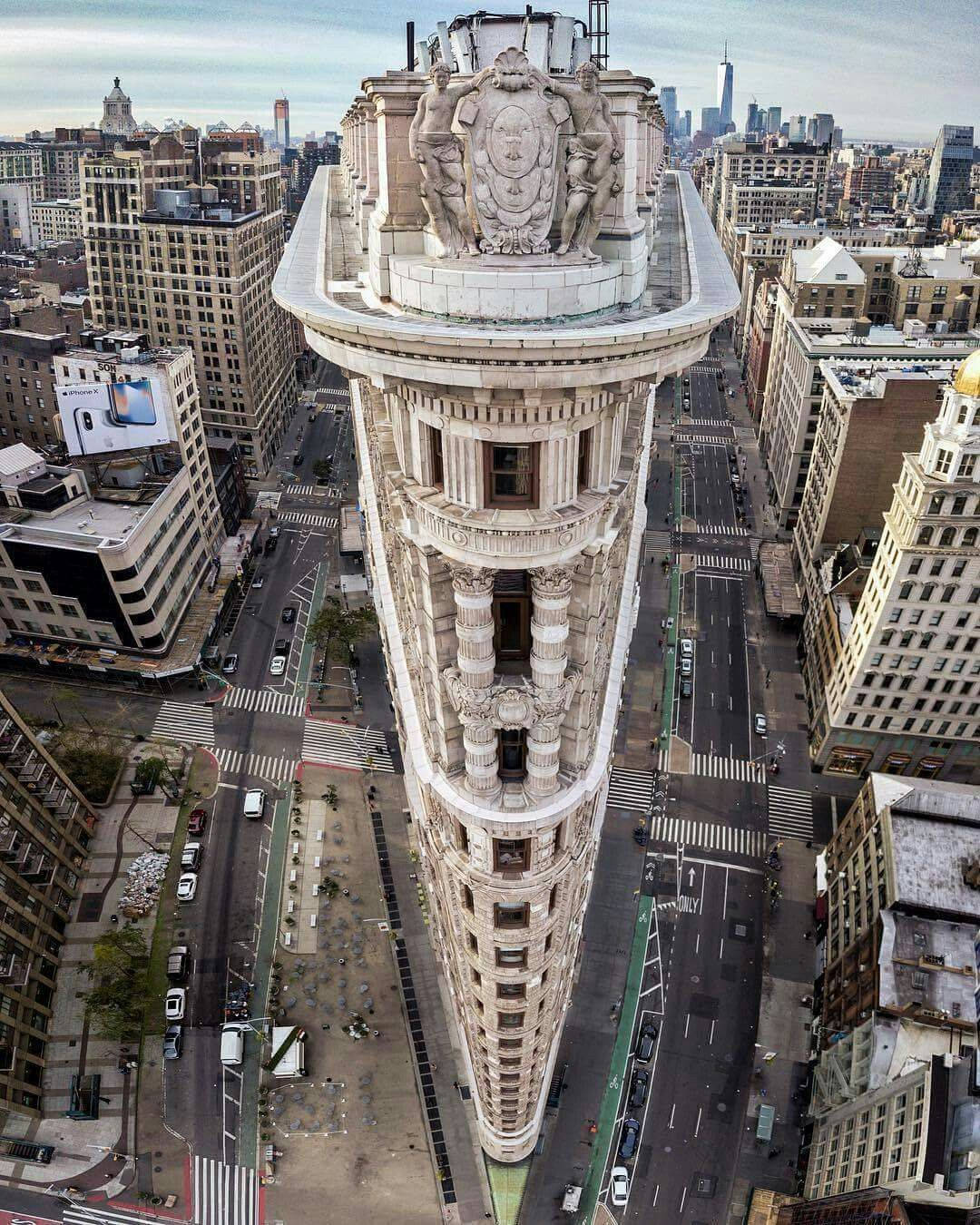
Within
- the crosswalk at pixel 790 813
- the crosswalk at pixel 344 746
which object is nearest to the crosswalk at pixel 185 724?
the crosswalk at pixel 344 746

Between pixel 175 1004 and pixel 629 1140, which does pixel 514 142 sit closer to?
pixel 629 1140

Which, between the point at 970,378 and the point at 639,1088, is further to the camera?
the point at 970,378

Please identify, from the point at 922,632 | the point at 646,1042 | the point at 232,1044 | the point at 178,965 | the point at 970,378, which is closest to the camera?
the point at 232,1044

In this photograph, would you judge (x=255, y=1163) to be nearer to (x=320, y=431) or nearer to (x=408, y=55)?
(x=408, y=55)

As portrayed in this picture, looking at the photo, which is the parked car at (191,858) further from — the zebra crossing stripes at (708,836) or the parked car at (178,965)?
the zebra crossing stripes at (708,836)

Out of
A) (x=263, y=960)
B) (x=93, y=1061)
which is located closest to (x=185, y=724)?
(x=263, y=960)

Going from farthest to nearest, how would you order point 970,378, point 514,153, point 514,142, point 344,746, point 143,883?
point 344,746 < point 143,883 < point 970,378 < point 514,153 < point 514,142

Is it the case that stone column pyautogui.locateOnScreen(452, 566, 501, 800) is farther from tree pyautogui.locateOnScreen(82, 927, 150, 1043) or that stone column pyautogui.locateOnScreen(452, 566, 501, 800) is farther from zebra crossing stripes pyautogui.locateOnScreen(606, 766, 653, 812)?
zebra crossing stripes pyautogui.locateOnScreen(606, 766, 653, 812)
